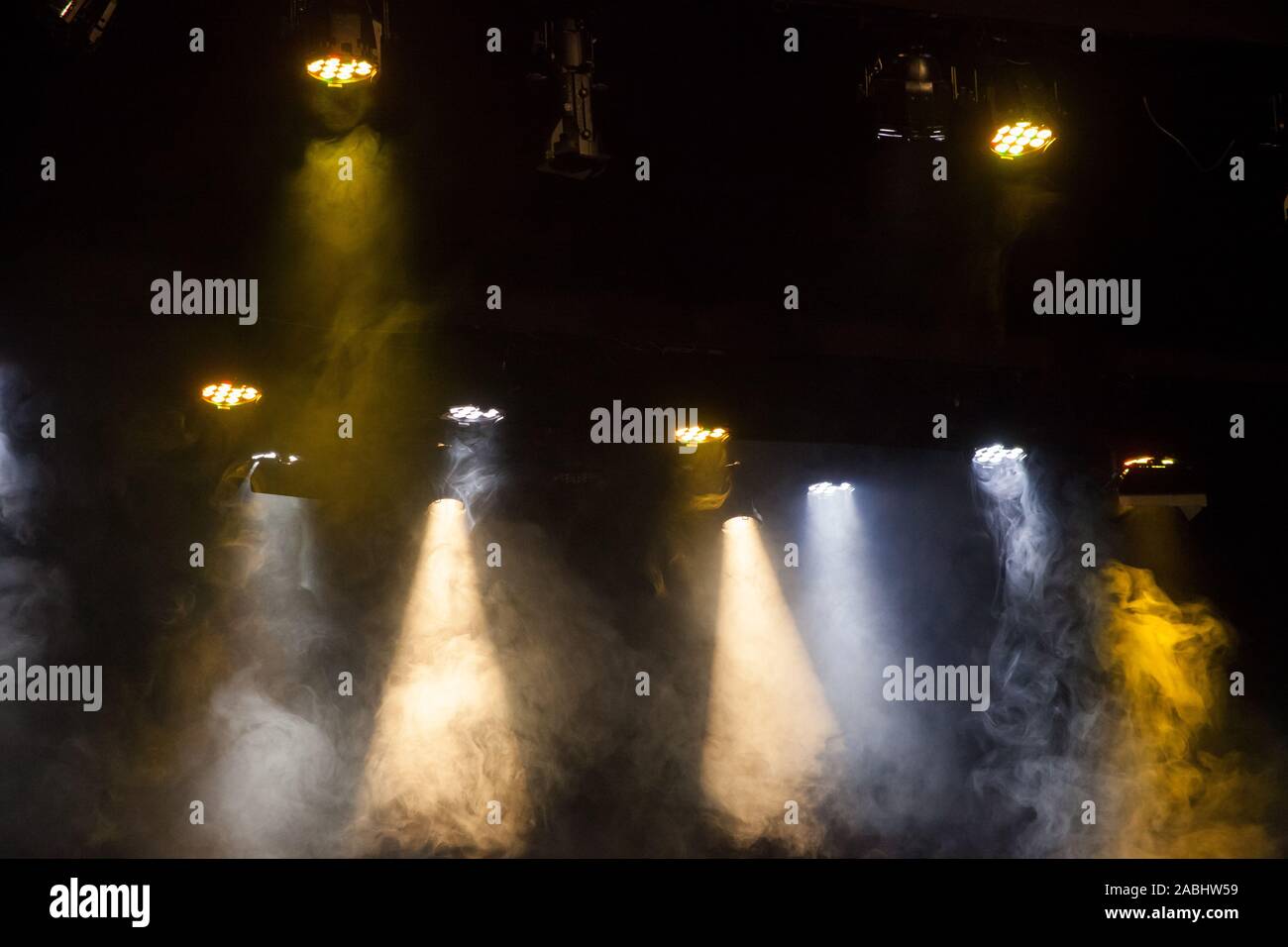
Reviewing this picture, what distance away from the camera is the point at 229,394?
4043 millimetres

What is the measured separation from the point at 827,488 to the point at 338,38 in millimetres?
2613

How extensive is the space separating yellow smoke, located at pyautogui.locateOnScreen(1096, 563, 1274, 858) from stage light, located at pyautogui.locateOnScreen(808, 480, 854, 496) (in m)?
1.15

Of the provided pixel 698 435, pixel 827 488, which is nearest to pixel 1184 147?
pixel 827 488

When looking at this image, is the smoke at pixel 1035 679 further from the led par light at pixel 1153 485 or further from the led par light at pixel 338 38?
the led par light at pixel 338 38

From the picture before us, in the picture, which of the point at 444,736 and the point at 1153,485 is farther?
the point at 1153,485

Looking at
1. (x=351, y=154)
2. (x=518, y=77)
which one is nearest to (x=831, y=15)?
(x=518, y=77)

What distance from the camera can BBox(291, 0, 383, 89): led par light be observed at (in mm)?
2816

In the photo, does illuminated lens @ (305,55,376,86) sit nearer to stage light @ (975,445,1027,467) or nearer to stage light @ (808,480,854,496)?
stage light @ (808,480,854,496)

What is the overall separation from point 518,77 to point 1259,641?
3824 millimetres

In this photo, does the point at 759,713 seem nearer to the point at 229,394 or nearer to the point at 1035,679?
the point at 1035,679

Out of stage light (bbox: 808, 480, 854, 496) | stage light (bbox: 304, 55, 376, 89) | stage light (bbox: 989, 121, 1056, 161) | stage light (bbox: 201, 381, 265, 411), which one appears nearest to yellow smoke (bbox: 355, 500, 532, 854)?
stage light (bbox: 201, 381, 265, 411)

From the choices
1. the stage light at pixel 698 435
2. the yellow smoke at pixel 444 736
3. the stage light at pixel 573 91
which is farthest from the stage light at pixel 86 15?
the stage light at pixel 698 435

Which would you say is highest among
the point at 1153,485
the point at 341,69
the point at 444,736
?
the point at 341,69

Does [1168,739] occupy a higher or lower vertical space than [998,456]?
lower
